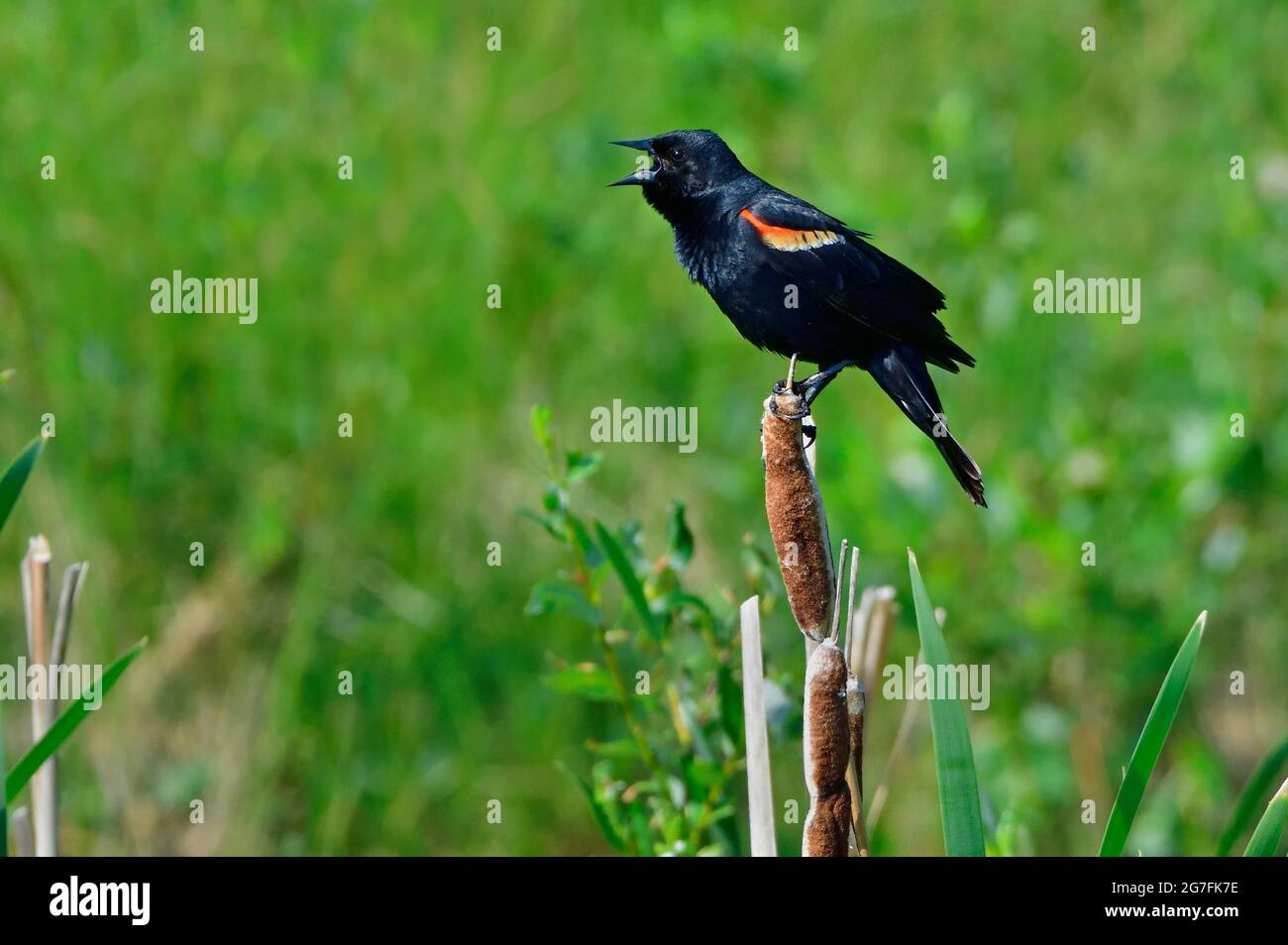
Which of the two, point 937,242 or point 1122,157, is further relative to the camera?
point 1122,157

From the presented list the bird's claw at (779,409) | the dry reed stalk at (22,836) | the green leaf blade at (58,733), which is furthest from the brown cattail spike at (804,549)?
the dry reed stalk at (22,836)

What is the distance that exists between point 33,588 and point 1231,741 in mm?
3535

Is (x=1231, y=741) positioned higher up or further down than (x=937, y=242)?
further down

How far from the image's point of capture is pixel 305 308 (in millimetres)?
4254

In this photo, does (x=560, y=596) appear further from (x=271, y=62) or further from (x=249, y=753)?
(x=271, y=62)

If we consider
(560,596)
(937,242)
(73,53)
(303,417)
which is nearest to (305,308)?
(303,417)

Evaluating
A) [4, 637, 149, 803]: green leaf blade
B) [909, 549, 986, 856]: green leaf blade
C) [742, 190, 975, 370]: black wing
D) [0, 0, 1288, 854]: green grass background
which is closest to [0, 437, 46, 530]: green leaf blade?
[4, 637, 149, 803]: green leaf blade

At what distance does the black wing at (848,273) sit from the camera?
1899 mm

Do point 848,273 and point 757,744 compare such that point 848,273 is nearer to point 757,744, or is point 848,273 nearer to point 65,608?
point 757,744

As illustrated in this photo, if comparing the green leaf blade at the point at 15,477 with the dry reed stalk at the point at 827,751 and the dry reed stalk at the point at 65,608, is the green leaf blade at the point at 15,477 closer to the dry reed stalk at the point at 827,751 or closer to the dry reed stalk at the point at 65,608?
the dry reed stalk at the point at 65,608

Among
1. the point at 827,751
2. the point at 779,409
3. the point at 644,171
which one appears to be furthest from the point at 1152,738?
the point at 644,171

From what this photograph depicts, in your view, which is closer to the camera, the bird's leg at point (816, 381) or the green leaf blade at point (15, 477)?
the green leaf blade at point (15, 477)

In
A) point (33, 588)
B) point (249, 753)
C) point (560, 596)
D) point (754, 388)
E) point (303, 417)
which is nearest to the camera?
point (33, 588)

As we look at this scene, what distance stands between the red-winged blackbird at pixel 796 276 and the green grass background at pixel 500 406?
179 centimetres
